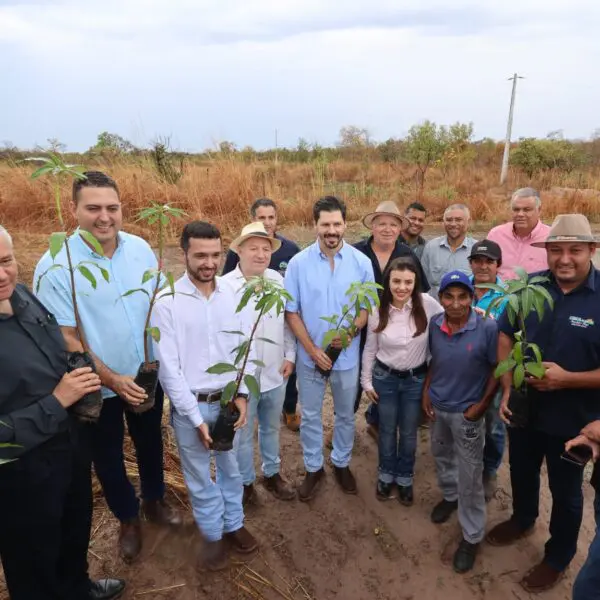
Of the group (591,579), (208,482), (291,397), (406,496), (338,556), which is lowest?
(338,556)

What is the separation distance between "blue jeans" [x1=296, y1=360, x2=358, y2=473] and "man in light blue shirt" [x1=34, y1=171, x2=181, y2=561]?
95 cm

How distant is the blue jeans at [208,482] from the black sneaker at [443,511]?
1.27 m

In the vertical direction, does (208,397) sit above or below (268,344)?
below

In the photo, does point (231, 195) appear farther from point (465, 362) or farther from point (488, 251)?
point (465, 362)

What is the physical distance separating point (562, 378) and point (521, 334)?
10.4 inches

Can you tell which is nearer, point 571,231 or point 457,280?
point 571,231

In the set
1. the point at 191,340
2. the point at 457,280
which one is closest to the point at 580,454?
the point at 457,280

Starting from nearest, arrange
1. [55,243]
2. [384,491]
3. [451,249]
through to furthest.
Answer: [55,243], [384,491], [451,249]

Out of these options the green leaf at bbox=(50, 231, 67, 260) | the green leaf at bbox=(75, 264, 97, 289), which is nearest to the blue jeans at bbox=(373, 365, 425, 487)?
the green leaf at bbox=(75, 264, 97, 289)

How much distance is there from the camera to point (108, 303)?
2.12 meters

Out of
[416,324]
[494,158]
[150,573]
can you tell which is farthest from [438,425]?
[494,158]

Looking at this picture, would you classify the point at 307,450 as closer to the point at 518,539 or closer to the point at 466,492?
the point at 466,492

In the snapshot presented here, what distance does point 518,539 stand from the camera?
2.60 meters

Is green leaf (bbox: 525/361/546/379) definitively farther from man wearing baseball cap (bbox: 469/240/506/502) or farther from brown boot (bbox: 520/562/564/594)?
brown boot (bbox: 520/562/564/594)
